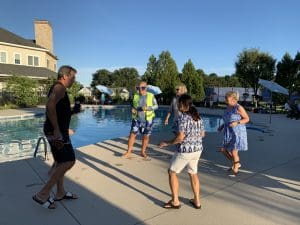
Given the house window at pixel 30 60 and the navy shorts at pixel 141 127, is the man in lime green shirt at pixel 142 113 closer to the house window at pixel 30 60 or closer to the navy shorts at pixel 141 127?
the navy shorts at pixel 141 127

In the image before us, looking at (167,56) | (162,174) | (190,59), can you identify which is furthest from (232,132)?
(167,56)

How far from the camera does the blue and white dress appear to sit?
18.1 feet

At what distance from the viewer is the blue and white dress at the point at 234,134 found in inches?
217

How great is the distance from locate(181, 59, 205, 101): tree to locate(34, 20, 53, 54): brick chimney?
19098 millimetres

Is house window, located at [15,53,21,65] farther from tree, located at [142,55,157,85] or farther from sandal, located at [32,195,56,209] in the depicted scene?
sandal, located at [32,195,56,209]

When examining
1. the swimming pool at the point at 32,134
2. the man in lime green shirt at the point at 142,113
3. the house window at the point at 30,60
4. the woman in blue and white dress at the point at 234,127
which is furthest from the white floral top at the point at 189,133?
the house window at the point at 30,60

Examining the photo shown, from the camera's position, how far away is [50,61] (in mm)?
38562

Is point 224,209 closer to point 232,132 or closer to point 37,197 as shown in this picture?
point 232,132

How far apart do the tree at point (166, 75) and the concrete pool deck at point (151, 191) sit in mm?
26091

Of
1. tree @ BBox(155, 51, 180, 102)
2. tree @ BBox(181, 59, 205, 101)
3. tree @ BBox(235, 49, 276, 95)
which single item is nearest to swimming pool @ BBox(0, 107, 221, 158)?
tree @ BBox(181, 59, 205, 101)

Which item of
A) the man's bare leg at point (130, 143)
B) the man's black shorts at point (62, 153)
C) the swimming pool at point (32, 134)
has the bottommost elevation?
the swimming pool at point (32, 134)

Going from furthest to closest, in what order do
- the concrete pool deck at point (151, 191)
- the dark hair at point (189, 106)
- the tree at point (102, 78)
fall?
the tree at point (102, 78) < the dark hair at point (189, 106) < the concrete pool deck at point (151, 191)

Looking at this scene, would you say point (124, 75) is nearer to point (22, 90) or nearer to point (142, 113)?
point (22, 90)

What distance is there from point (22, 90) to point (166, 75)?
49.1ft
